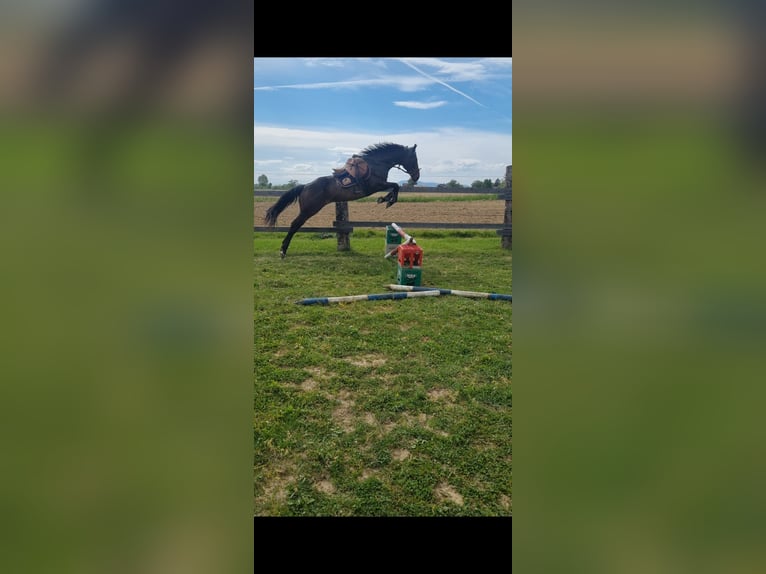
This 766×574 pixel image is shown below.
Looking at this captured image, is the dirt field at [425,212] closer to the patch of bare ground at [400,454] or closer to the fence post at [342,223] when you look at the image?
the fence post at [342,223]

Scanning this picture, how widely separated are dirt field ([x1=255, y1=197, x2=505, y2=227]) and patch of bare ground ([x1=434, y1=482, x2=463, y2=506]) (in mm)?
6659

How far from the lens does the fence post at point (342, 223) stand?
26.2 ft

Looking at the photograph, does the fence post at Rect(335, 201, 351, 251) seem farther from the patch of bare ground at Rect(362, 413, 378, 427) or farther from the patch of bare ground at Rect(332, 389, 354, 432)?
the patch of bare ground at Rect(362, 413, 378, 427)

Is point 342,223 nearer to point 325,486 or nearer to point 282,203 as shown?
point 282,203

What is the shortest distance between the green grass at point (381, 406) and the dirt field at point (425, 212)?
337 centimetres

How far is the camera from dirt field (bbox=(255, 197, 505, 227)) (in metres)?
8.69

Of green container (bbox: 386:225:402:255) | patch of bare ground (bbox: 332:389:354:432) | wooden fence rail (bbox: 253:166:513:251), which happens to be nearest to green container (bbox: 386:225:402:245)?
green container (bbox: 386:225:402:255)
